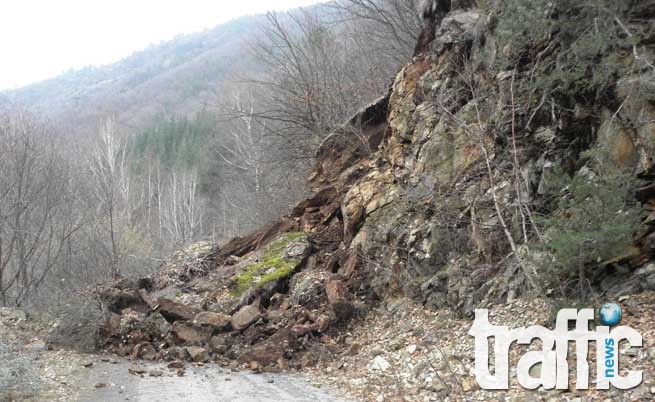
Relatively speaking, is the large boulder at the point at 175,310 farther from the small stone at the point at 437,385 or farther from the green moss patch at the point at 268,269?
the small stone at the point at 437,385

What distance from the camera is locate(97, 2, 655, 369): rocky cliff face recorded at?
297 inches

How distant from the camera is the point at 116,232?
25.0 metres

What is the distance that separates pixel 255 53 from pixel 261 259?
33.7 feet

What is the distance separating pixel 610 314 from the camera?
599cm

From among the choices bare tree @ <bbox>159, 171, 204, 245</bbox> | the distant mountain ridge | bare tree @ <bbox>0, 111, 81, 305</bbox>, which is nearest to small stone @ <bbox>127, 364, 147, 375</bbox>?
bare tree @ <bbox>0, 111, 81, 305</bbox>

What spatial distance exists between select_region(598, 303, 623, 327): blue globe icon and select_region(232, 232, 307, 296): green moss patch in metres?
7.06

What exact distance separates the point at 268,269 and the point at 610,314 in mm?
7748

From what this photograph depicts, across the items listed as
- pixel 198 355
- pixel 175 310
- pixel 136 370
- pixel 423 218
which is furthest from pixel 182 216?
pixel 423 218

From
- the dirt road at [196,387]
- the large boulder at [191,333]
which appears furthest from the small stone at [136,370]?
the large boulder at [191,333]

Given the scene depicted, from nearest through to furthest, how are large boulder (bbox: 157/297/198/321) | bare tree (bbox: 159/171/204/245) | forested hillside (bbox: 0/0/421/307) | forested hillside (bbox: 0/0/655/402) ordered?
1. forested hillside (bbox: 0/0/655/402)
2. large boulder (bbox: 157/297/198/321)
3. forested hillside (bbox: 0/0/421/307)
4. bare tree (bbox: 159/171/204/245)

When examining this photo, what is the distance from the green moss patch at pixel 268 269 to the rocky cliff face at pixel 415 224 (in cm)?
4

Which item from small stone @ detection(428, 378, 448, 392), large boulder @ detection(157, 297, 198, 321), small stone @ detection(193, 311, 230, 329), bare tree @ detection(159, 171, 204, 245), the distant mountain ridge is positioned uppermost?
the distant mountain ridge

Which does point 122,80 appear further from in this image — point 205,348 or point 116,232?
point 205,348

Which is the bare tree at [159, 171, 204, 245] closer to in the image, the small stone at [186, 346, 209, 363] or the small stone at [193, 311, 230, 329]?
the small stone at [193, 311, 230, 329]
